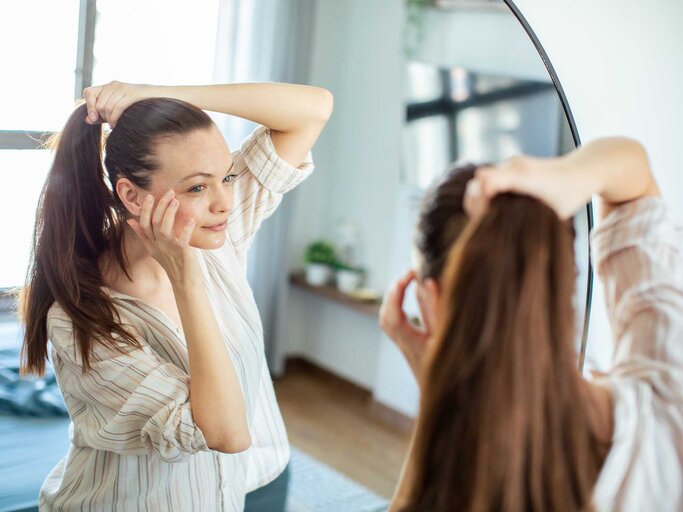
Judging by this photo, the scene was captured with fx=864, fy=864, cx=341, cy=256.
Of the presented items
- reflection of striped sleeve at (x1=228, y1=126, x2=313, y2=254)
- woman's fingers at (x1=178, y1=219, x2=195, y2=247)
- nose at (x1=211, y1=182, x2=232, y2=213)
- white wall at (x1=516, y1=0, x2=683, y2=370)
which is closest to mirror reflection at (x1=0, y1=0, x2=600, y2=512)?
white wall at (x1=516, y1=0, x2=683, y2=370)

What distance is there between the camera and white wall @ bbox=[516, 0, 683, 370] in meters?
1.45

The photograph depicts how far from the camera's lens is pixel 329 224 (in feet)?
11.9

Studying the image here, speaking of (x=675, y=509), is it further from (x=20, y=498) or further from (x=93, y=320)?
(x=20, y=498)

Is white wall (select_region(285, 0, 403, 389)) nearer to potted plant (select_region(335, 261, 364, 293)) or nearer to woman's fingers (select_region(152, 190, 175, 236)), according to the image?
potted plant (select_region(335, 261, 364, 293))

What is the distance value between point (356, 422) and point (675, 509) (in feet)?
7.67

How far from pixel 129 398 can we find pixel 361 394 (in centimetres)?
229

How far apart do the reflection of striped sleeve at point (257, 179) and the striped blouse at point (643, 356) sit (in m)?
0.53

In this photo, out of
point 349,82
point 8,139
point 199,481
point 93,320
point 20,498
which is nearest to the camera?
point 93,320

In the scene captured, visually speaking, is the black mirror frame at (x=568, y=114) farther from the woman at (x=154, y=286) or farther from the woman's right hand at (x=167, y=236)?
the woman's right hand at (x=167, y=236)

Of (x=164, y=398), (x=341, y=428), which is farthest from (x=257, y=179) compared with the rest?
(x=341, y=428)

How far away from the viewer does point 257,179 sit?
55.5 inches

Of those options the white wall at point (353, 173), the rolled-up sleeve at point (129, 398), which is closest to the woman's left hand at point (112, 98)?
the rolled-up sleeve at point (129, 398)

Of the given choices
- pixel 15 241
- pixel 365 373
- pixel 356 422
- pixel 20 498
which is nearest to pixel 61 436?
pixel 20 498

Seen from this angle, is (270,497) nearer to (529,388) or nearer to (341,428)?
(529,388)
